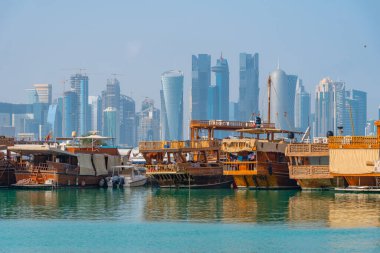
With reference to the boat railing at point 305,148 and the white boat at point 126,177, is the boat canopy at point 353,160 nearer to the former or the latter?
the boat railing at point 305,148

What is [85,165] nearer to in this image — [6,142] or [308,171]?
[6,142]

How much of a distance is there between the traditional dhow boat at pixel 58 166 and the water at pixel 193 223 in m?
9.18

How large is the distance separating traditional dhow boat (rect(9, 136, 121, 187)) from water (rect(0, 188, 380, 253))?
9184 millimetres

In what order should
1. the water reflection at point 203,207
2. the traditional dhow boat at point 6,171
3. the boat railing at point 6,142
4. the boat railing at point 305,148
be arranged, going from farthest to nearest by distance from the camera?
the boat railing at point 6,142
the traditional dhow boat at point 6,171
the boat railing at point 305,148
the water reflection at point 203,207

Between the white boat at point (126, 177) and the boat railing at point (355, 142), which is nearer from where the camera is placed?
the boat railing at point (355, 142)

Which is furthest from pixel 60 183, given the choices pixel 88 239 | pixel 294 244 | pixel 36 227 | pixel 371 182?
pixel 294 244

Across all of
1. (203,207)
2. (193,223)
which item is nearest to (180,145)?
(203,207)

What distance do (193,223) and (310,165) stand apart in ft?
82.5

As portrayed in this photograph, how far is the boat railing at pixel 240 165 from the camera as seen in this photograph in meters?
76.1

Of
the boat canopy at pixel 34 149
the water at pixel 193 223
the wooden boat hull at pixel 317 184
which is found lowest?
the water at pixel 193 223

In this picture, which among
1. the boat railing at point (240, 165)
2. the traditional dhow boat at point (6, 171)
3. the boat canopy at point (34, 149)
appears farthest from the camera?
the traditional dhow boat at point (6, 171)

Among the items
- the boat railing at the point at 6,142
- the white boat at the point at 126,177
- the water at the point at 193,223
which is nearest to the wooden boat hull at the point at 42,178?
the boat railing at the point at 6,142

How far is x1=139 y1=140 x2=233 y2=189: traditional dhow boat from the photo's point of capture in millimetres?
79812

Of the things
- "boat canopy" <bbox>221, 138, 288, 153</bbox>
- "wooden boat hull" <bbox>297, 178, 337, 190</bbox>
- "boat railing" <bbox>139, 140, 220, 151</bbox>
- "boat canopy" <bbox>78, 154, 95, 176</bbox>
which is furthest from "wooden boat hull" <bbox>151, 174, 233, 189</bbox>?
"wooden boat hull" <bbox>297, 178, 337, 190</bbox>
